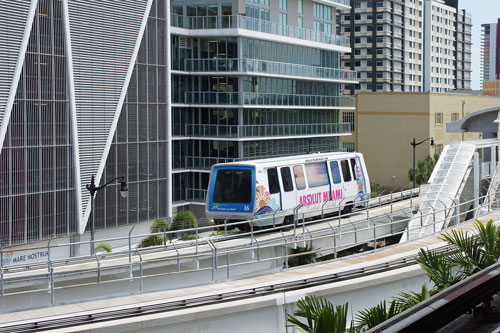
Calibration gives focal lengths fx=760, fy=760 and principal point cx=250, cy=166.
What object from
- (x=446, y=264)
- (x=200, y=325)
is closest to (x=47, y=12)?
(x=200, y=325)

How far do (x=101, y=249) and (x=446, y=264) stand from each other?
57.6 feet

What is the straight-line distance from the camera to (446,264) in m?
12.2

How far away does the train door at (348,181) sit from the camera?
95.2 feet

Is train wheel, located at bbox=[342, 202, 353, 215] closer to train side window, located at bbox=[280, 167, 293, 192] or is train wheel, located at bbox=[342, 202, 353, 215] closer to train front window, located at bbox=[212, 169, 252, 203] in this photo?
train side window, located at bbox=[280, 167, 293, 192]

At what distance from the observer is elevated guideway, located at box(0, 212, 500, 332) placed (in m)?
14.1

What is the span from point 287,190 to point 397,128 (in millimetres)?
42680

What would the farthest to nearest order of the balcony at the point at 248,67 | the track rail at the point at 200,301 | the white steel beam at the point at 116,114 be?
the balcony at the point at 248,67 → the white steel beam at the point at 116,114 → the track rail at the point at 200,301

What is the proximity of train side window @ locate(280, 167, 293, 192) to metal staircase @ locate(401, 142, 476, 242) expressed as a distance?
4.21 metres

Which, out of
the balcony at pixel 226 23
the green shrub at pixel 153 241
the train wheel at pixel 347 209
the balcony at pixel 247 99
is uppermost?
the balcony at pixel 226 23

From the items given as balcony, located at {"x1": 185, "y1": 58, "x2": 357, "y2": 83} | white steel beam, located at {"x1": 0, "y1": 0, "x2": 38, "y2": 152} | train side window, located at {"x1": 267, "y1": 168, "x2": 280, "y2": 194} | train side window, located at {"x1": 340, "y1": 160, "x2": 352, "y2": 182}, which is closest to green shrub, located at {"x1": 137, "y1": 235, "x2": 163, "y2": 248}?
train side window, located at {"x1": 267, "y1": 168, "x2": 280, "y2": 194}

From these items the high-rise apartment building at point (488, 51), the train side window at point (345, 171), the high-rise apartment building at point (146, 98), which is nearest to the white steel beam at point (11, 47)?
the high-rise apartment building at point (146, 98)

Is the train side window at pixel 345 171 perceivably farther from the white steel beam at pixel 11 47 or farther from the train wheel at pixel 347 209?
the white steel beam at pixel 11 47

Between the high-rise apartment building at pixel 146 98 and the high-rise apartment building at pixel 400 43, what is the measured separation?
45.2m

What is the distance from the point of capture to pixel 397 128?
6669 cm
